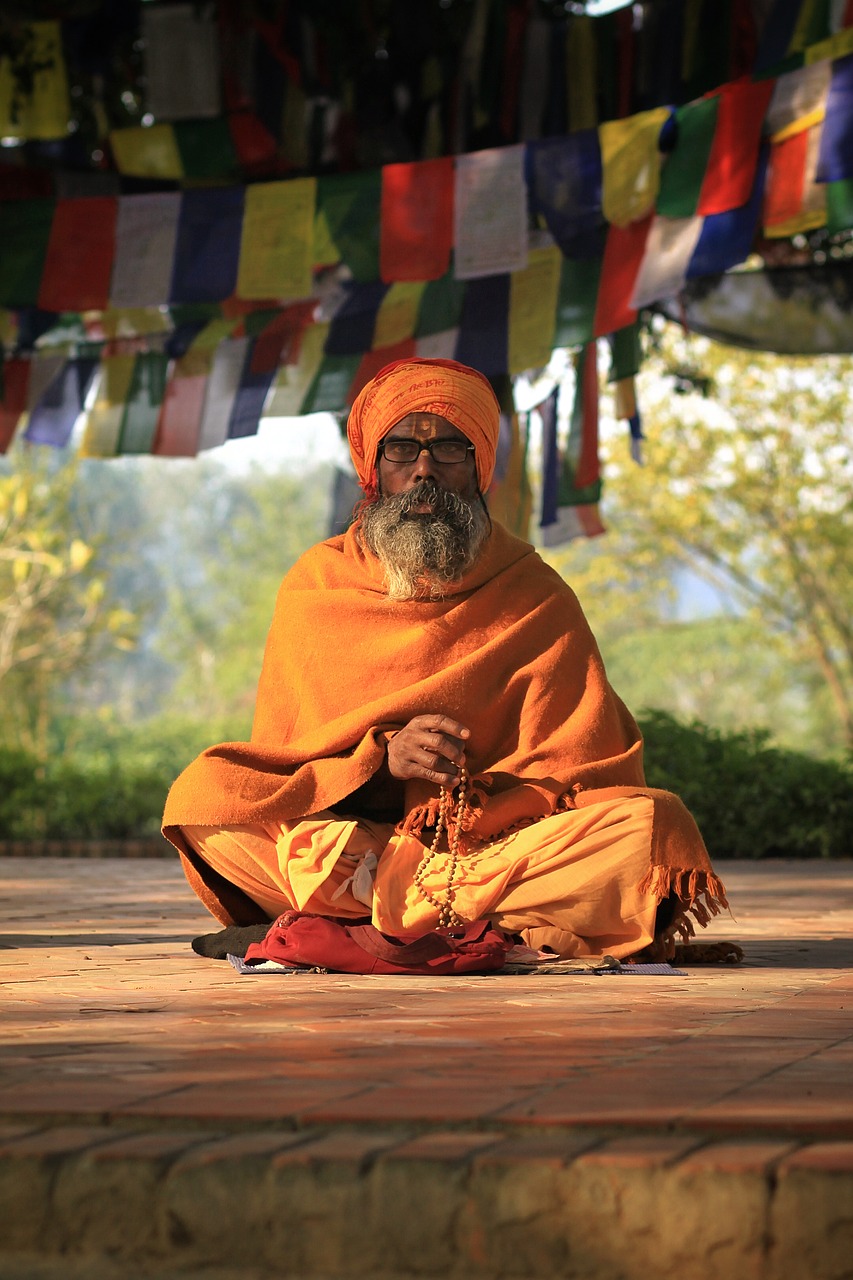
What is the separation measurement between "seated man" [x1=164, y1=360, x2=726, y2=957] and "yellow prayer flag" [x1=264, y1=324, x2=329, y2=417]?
185 inches

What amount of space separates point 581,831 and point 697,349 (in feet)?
60.7

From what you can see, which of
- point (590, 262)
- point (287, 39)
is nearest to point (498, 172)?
point (590, 262)

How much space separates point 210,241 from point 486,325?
4.83 ft

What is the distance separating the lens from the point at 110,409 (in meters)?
10.5

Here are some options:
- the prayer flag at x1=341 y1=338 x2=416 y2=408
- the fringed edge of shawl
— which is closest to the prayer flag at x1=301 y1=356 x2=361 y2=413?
the prayer flag at x1=341 y1=338 x2=416 y2=408

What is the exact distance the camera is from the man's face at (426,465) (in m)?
4.77

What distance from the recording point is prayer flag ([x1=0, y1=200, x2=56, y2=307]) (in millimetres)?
8664

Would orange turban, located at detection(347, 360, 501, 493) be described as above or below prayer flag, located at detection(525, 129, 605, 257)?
below

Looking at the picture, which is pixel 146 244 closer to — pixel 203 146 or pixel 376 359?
pixel 203 146

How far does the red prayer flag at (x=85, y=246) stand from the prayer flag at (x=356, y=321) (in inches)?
53.6

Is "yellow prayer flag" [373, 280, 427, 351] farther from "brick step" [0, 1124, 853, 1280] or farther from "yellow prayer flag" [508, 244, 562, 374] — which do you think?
"brick step" [0, 1124, 853, 1280]

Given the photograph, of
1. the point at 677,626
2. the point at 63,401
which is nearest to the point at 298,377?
the point at 63,401

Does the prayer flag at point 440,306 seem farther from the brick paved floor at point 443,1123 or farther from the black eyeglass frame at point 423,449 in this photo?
the brick paved floor at point 443,1123

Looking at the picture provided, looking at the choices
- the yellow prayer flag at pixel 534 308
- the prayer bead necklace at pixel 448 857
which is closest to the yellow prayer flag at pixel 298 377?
the yellow prayer flag at pixel 534 308
